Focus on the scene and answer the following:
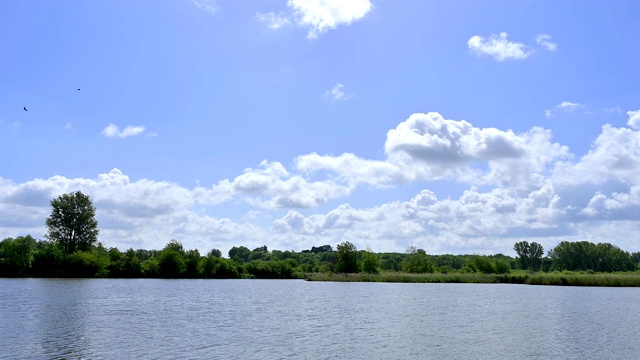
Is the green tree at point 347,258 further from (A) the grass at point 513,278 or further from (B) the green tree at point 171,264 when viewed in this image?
(B) the green tree at point 171,264

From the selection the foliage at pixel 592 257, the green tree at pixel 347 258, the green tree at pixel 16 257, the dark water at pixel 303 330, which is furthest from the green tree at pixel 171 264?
the foliage at pixel 592 257

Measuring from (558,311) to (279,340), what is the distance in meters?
30.7

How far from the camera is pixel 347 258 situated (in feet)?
424

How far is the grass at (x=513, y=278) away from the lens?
89.4 metres

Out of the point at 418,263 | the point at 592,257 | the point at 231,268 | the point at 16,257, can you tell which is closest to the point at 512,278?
the point at 418,263

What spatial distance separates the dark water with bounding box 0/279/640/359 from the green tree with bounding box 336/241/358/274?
74428mm

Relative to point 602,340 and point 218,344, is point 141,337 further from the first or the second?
point 602,340

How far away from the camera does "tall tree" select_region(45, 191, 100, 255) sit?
10788 centimetres

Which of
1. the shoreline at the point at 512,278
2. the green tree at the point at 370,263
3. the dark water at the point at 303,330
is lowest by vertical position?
the dark water at the point at 303,330

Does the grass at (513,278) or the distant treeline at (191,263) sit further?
the distant treeline at (191,263)

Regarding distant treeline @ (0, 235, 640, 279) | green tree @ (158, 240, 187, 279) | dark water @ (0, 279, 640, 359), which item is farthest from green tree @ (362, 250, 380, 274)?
dark water @ (0, 279, 640, 359)

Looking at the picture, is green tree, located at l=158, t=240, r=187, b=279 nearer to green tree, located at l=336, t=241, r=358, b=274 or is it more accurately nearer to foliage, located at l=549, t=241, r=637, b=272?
green tree, located at l=336, t=241, r=358, b=274

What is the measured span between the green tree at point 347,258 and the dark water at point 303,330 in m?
74.4

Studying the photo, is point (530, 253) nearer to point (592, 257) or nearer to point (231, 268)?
point (592, 257)
